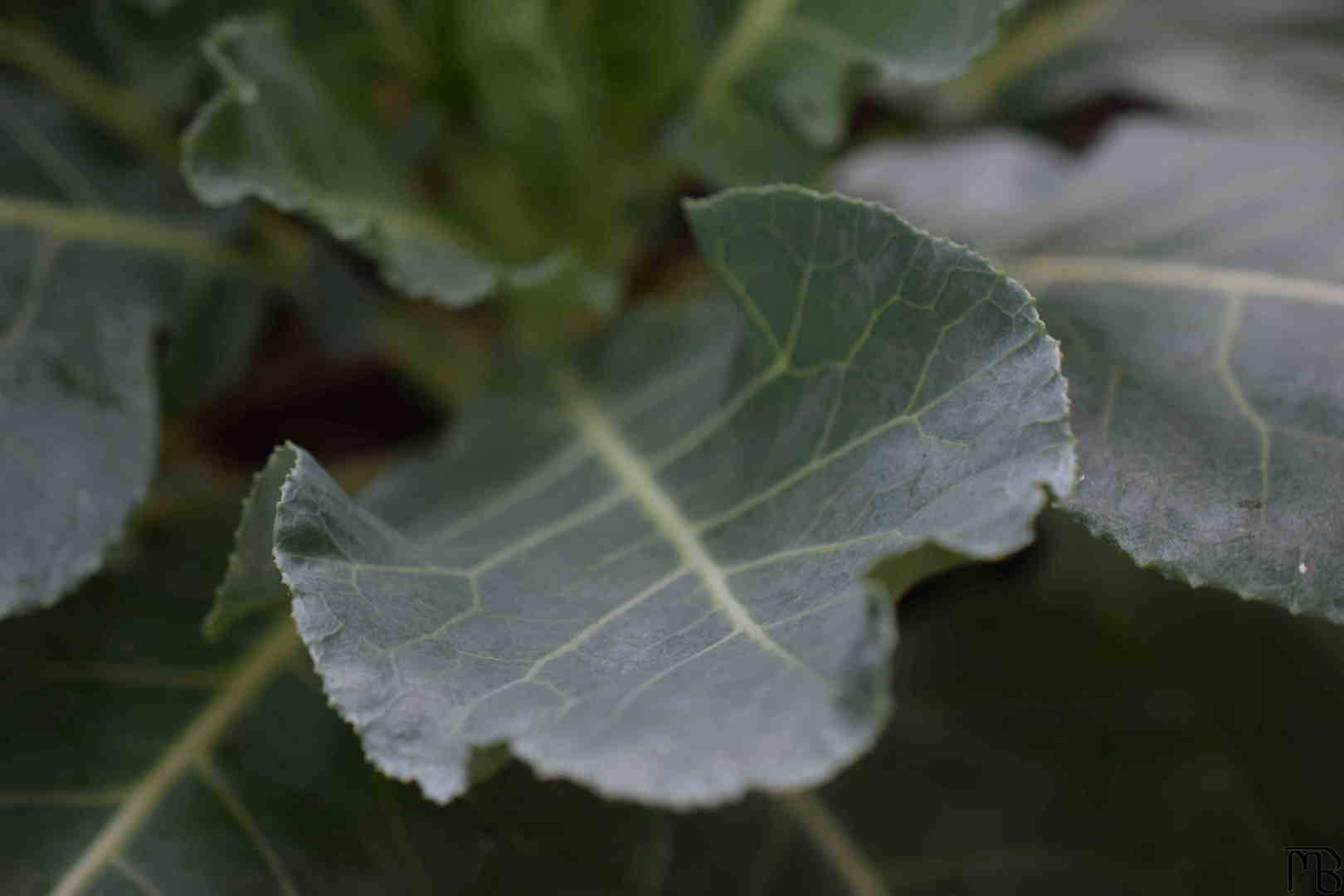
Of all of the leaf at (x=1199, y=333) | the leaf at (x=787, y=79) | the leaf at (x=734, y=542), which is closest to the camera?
the leaf at (x=734, y=542)

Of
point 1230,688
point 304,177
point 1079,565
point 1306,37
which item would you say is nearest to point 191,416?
point 304,177

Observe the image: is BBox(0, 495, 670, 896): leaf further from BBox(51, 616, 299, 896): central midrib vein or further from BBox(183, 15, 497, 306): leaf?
BBox(183, 15, 497, 306): leaf

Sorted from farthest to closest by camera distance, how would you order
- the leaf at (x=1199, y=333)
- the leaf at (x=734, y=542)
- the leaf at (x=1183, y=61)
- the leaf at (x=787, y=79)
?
the leaf at (x=1183, y=61), the leaf at (x=787, y=79), the leaf at (x=1199, y=333), the leaf at (x=734, y=542)

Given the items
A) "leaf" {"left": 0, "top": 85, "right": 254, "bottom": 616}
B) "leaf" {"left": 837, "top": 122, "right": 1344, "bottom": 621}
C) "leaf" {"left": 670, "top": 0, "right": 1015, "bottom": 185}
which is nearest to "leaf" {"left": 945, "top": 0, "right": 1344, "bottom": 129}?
"leaf" {"left": 837, "top": 122, "right": 1344, "bottom": 621}

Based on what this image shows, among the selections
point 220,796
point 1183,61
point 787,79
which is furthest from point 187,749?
point 1183,61

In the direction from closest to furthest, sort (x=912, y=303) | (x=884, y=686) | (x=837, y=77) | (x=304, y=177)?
(x=884, y=686), (x=912, y=303), (x=304, y=177), (x=837, y=77)

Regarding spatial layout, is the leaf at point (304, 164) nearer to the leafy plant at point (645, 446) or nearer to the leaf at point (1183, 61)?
the leafy plant at point (645, 446)

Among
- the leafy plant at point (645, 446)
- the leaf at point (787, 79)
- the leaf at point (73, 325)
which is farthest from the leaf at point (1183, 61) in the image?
the leaf at point (73, 325)

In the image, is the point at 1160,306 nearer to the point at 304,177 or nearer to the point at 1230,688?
the point at 1230,688
